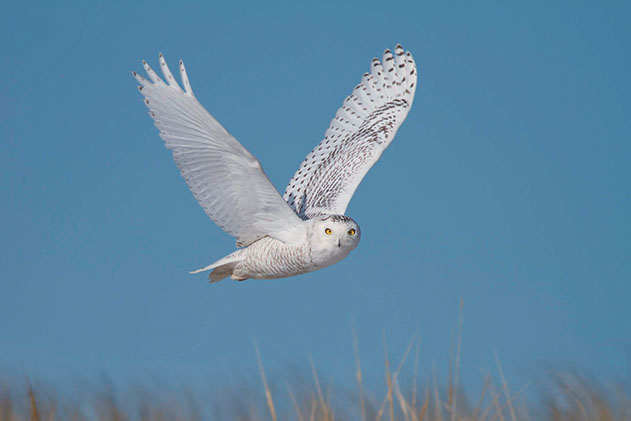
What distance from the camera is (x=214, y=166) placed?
441 cm

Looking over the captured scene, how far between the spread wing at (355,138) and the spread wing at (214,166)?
23.5 inches

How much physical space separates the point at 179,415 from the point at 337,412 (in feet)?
2.37

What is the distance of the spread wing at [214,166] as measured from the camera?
4195 millimetres

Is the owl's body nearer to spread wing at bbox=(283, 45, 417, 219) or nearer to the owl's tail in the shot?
the owl's tail

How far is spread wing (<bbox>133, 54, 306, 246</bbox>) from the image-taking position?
4.20 metres

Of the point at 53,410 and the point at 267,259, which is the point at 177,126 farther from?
the point at 53,410

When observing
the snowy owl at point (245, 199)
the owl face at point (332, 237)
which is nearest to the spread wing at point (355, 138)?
the snowy owl at point (245, 199)

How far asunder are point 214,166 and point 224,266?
2.88 ft

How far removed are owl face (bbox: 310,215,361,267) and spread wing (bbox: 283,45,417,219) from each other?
0.76 metres

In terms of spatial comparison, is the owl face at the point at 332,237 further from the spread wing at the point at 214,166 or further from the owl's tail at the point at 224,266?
the owl's tail at the point at 224,266

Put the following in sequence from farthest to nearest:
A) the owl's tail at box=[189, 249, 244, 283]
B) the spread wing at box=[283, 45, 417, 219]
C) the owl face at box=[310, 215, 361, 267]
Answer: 1. the spread wing at box=[283, 45, 417, 219]
2. the owl's tail at box=[189, 249, 244, 283]
3. the owl face at box=[310, 215, 361, 267]

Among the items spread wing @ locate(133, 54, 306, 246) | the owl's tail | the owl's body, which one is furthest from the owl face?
the owl's tail

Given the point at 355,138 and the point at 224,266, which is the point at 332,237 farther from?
the point at 355,138

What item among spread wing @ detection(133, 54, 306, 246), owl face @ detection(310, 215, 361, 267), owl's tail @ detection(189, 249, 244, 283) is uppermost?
spread wing @ detection(133, 54, 306, 246)
